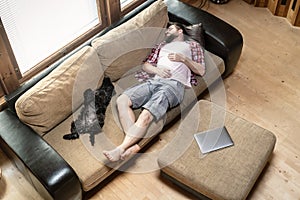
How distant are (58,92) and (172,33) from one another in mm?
1088

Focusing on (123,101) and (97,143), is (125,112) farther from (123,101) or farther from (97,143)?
(97,143)

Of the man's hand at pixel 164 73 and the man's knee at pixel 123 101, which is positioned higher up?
the man's hand at pixel 164 73

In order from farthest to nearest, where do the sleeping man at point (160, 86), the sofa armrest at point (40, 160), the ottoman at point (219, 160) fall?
the sleeping man at point (160, 86)
the ottoman at point (219, 160)
the sofa armrest at point (40, 160)

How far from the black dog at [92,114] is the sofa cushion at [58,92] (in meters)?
0.07

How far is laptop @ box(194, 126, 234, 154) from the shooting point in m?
2.63

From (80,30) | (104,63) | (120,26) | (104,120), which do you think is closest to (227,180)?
(104,120)

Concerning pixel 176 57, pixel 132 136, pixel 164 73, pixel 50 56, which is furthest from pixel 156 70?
pixel 50 56

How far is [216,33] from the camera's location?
10.6 feet

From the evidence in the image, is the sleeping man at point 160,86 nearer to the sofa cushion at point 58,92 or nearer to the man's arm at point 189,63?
the man's arm at point 189,63

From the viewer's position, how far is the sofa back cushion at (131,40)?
290cm

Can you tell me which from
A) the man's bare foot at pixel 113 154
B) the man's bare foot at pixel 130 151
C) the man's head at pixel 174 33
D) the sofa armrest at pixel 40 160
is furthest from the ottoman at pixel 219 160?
the man's head at pixel 174 33

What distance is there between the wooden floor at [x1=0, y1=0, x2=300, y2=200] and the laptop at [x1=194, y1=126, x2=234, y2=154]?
15.2 inches

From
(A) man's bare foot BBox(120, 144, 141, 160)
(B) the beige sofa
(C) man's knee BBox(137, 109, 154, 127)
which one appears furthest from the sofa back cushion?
(A) man's bare foot BBox(120, 144, 141, 160)

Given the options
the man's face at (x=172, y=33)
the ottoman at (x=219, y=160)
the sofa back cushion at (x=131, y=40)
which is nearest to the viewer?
the ottoman at (x=219, y=160)
